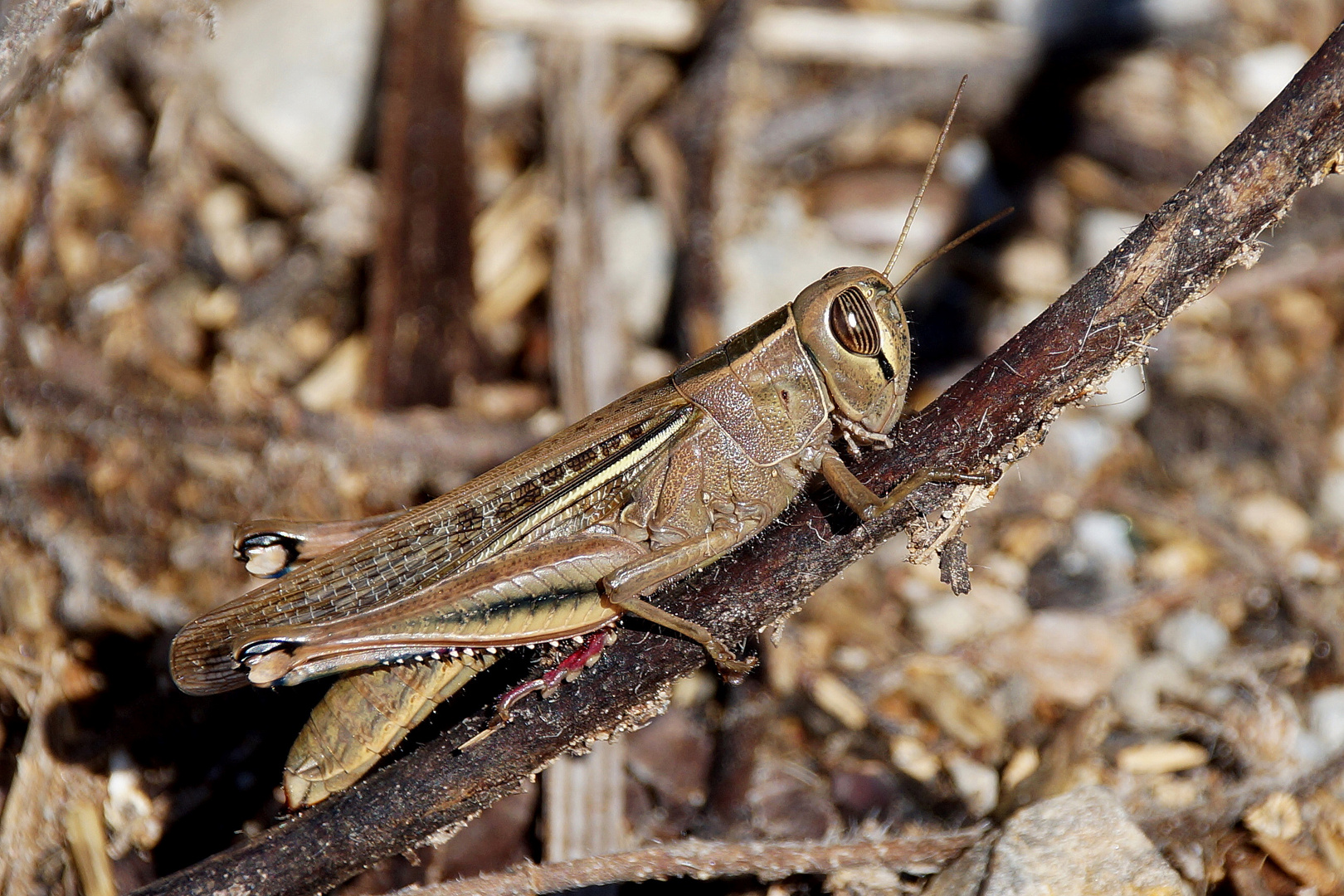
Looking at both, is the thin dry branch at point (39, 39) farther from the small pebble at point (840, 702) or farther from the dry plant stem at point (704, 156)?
the small pebble at point (840, 702)

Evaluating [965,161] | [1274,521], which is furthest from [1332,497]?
[965,161]

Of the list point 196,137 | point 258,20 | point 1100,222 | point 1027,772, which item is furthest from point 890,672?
point 258,20

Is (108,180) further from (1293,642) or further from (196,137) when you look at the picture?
(1293,642)

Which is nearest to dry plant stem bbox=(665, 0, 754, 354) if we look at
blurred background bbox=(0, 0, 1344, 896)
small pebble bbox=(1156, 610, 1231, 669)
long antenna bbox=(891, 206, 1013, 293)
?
blurred background bbox=(0, 0, 1344, 896)

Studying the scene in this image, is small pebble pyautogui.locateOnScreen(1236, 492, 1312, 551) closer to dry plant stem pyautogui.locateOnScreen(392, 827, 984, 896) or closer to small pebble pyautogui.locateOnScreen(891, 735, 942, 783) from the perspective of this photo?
small pebble pyautogui.locateOnScreen(891, 735, 942, 783)

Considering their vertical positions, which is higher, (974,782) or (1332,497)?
(1332,497)

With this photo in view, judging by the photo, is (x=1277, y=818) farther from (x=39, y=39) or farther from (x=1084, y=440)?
(x=39, y=39)
